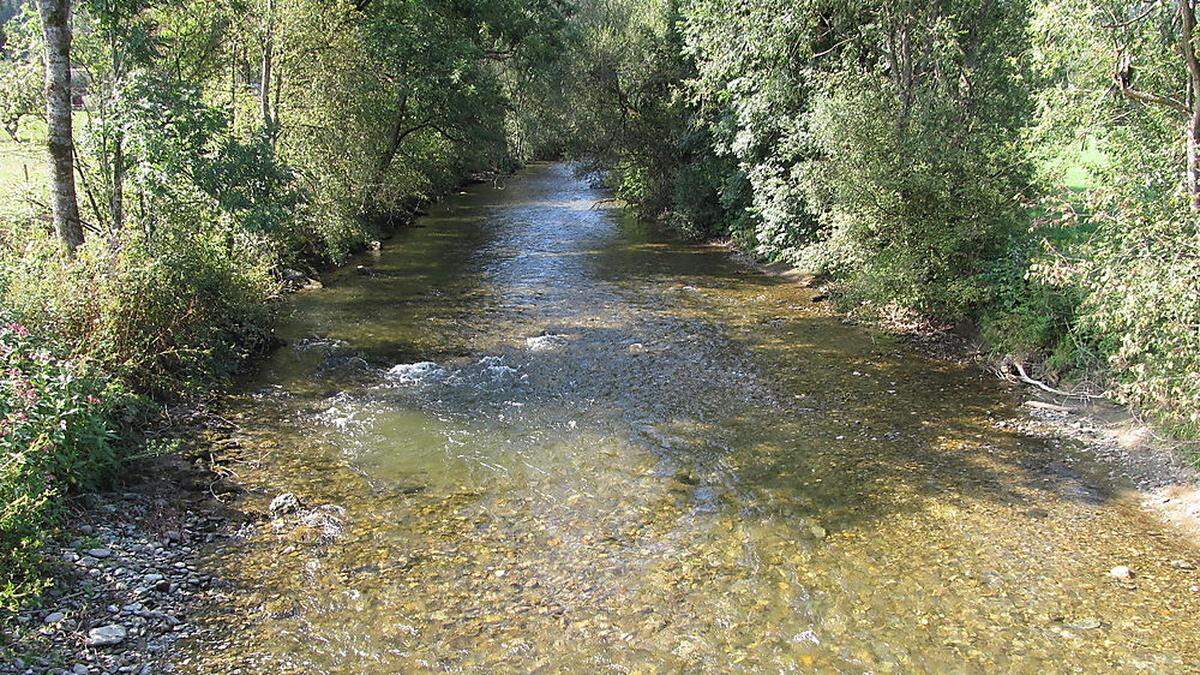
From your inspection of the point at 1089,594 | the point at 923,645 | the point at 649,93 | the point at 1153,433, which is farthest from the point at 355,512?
the point at 649,93

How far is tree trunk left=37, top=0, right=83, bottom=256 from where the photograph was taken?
1065 centimetres

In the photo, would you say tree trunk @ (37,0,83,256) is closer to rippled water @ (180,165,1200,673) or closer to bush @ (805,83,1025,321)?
rippled water @ (180,165,1200,673)

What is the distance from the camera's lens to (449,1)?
1188 inches

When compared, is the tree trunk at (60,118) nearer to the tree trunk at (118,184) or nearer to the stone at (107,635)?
the tree trunk at (118,184)

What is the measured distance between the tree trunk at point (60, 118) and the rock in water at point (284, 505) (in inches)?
217

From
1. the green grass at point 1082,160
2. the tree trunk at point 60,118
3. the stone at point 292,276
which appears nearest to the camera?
the green grass at point 1082,160

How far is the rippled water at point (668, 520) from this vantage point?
6570 millimetres

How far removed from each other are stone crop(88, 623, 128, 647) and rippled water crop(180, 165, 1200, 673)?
61 centimetres

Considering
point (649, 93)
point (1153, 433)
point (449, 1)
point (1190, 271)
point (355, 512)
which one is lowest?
point (355, 512)

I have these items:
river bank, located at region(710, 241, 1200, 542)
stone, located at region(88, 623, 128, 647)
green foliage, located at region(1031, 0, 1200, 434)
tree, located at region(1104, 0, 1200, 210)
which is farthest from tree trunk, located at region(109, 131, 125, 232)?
river bank, located at region(710, 241, 1200, 542)

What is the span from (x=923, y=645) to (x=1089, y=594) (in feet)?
6.69

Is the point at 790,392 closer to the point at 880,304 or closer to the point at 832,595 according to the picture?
the point at 880,304

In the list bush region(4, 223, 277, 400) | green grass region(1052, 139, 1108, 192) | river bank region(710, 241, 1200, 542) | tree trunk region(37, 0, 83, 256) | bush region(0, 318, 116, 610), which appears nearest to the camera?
bush region(0, 318, 116, 610)

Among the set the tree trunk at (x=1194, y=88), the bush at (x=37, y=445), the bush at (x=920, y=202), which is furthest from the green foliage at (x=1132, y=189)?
the bush at (x=37, y=445)
